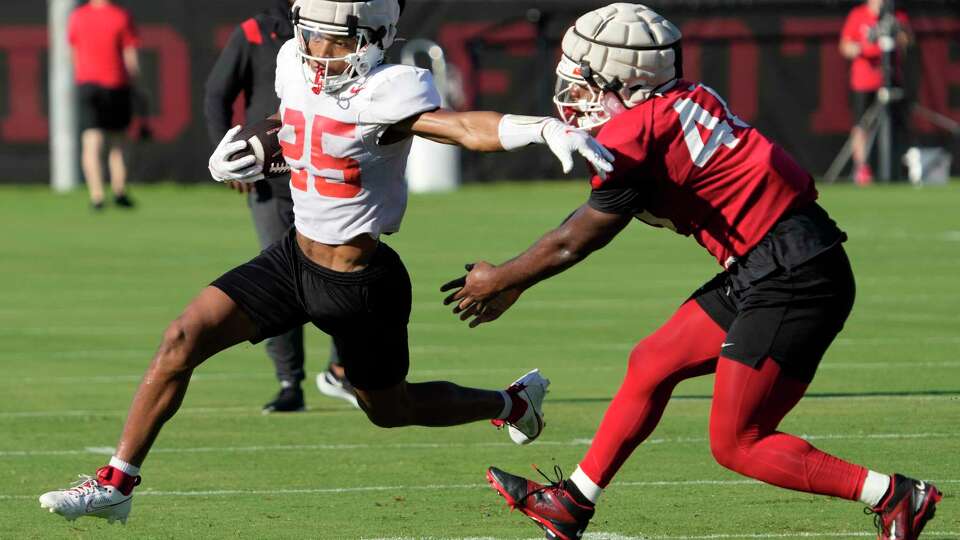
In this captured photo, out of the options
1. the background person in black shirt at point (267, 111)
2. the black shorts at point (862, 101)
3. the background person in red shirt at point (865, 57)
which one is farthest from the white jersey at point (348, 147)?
the black shorts at point (862, 101)

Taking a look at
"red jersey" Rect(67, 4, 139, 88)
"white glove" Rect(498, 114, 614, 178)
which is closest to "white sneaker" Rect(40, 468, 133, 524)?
"white glove" Rect(498, 114, 614, 178)

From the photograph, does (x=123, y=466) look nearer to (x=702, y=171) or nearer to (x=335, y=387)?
(x=702, y=171)

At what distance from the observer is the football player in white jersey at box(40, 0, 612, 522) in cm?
710

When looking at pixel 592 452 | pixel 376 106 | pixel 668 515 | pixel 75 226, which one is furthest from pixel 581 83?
pixel 75 226

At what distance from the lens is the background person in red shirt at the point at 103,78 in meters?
23.2

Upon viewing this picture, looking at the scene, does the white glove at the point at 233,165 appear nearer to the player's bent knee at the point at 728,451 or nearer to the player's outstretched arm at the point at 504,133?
the player's outstretched arm at the point at 504,133

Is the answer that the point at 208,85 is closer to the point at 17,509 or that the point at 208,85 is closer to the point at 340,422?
the point at 340,422

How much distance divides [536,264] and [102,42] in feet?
57.1

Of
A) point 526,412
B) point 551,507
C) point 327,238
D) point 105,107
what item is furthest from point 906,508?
point 105,107

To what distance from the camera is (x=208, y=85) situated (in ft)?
35.3

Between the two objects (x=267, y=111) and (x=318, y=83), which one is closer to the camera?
(x=318, y=83)

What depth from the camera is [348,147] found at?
7203mm

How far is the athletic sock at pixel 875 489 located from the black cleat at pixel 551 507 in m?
0.94

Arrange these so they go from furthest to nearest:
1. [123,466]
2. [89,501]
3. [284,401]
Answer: [284,401]
[123,466]
[89,501]
